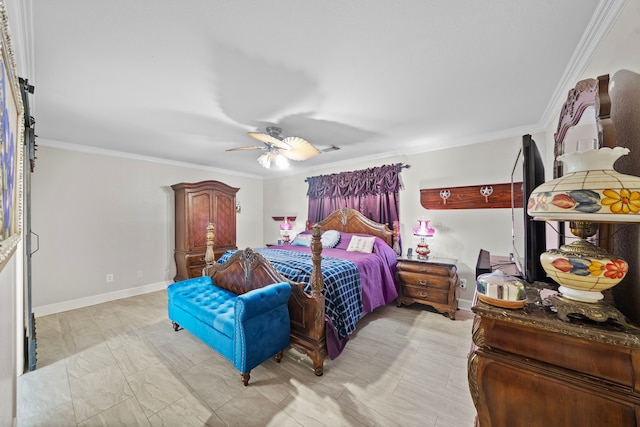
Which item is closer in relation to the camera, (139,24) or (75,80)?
(139,24)

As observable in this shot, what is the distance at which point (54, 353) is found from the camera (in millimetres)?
2256

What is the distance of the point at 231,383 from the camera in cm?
187

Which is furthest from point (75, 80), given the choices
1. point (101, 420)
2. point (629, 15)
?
point (629, 15)

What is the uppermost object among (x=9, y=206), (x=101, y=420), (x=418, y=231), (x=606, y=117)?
(x=606, y=117)

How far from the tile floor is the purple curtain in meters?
1.89

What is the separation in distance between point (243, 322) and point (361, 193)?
3.02 meters

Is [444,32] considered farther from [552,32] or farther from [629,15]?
[629,15]

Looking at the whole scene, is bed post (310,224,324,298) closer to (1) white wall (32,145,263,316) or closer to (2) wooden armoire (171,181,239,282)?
(2) wooden armoire (171,181,239,282)

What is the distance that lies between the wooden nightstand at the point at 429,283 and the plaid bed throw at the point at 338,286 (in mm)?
1018

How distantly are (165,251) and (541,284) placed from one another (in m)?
5.11

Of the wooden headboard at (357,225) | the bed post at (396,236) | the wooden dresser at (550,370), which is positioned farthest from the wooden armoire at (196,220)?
the wooden dresser at (550,370)

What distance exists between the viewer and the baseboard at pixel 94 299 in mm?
3143

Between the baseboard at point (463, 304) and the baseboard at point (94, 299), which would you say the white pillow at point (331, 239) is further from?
the baseboard at point (94, 299)

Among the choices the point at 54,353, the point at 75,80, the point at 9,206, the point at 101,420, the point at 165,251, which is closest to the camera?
the point at 9,206
